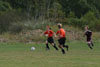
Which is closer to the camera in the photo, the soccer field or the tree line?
the soccer field

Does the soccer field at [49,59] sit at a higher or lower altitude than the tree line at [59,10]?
higher

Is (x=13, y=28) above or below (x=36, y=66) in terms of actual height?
below

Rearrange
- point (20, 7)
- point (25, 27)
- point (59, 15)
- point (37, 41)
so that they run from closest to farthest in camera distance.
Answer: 1. point (37, 41)
2. point (25, 27)
3. point (59, 15)
4. point (20, 7)

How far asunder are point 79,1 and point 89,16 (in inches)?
331

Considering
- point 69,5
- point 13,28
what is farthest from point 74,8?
point 13,28

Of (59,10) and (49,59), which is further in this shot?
(59,10)

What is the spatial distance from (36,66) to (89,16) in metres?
61.0

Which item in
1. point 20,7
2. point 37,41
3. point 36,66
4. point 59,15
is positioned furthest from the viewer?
point 20,7

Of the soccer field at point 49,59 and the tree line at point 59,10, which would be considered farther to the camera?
the tree line at point 59,10

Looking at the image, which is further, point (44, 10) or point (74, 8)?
point (74, 8)

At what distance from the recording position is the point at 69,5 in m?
84.1

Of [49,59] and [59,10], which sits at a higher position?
[49,59]

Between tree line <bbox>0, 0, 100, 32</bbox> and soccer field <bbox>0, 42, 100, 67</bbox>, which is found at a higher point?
soccer field <bbox>0, 42, 100, 67</bbox>

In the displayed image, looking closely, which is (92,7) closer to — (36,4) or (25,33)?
(36,4)
